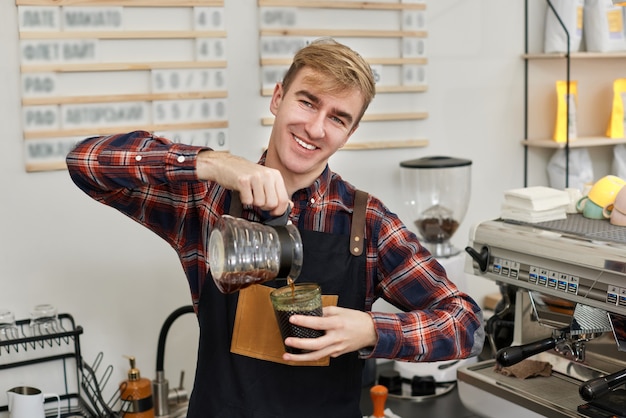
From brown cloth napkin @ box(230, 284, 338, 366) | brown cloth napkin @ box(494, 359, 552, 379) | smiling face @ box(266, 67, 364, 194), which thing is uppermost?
smiling face @ box(266, 67, 364, 194)

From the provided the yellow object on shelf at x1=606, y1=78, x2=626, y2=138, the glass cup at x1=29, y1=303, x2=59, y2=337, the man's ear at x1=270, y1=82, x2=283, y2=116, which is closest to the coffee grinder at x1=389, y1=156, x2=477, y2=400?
the yellow object on shelf at x1=606, y1=78, x2=626, y2=138

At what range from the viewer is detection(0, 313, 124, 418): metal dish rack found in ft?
7.72

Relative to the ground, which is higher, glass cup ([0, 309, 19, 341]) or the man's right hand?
the man's right hand

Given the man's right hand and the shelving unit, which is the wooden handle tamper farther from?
the shelving unit

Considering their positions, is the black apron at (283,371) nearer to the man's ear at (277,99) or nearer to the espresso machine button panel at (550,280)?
the man's ear at (277,99)

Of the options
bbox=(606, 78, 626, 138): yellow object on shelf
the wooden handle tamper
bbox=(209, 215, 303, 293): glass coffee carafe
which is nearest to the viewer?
bbox=(209, 215, 303, 293): glass coffee carafe

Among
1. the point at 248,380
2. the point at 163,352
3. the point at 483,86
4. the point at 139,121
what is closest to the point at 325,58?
the point at 248,380

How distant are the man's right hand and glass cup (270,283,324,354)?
0.15 metres

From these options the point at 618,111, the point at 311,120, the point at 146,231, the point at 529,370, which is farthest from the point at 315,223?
the point at 618,111

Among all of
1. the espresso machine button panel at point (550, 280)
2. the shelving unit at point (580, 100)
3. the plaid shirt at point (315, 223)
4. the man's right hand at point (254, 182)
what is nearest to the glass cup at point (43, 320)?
the plaid shirt at point (315, 223)

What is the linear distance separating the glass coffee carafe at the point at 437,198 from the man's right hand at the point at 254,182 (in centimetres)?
144

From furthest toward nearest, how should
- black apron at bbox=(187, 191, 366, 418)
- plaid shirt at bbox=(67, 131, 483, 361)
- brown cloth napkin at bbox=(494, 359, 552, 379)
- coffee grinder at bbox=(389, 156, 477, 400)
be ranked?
1. coffee grinder at bbox=(389, 156, 477, 400)
2. brown cloth napkin at bbox=(494, 359, 552, 379)
3. black apron at bbox=(187, 191, 366, 418)
4. plaid shirt at bbox=(67, 131, 483, 361)

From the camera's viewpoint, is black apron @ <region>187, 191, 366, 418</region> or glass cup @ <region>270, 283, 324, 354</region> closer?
glass cup @ <region>270, 283, 324, 354</region>

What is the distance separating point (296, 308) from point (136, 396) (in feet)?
3.65
